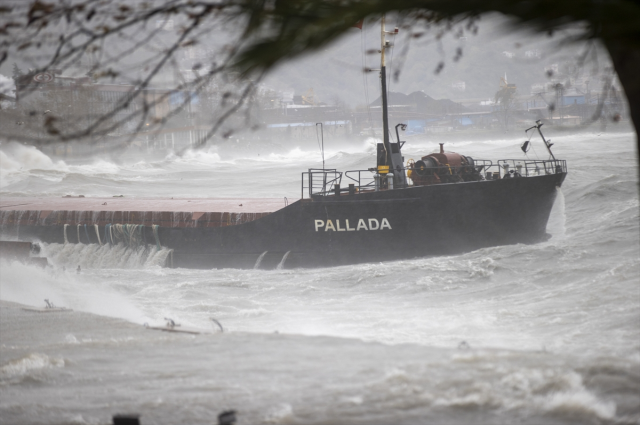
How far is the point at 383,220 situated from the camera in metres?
13.8

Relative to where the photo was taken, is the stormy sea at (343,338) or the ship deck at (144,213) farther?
the ship deck at (144,213)

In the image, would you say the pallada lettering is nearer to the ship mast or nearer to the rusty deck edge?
the ship mast

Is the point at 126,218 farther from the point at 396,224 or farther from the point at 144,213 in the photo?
the point at 396,224

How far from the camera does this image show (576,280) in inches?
445

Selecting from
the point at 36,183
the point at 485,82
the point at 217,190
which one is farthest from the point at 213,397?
the point at 485,82

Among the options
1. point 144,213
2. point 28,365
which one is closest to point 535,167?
point 144,213

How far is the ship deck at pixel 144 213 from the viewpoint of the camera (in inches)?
625

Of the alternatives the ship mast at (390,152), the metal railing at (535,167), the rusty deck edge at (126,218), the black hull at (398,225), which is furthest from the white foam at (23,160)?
the metal railing at (535,167)

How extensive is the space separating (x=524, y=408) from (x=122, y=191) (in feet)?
139

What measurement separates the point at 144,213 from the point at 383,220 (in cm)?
779

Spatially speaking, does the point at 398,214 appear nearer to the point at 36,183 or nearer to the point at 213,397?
the point at 213,397

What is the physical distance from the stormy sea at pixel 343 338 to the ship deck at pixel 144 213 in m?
1.04

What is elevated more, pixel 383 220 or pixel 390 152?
pixel 390 152

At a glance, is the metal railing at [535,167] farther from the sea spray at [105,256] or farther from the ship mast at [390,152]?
the sea spray at [105,256]
